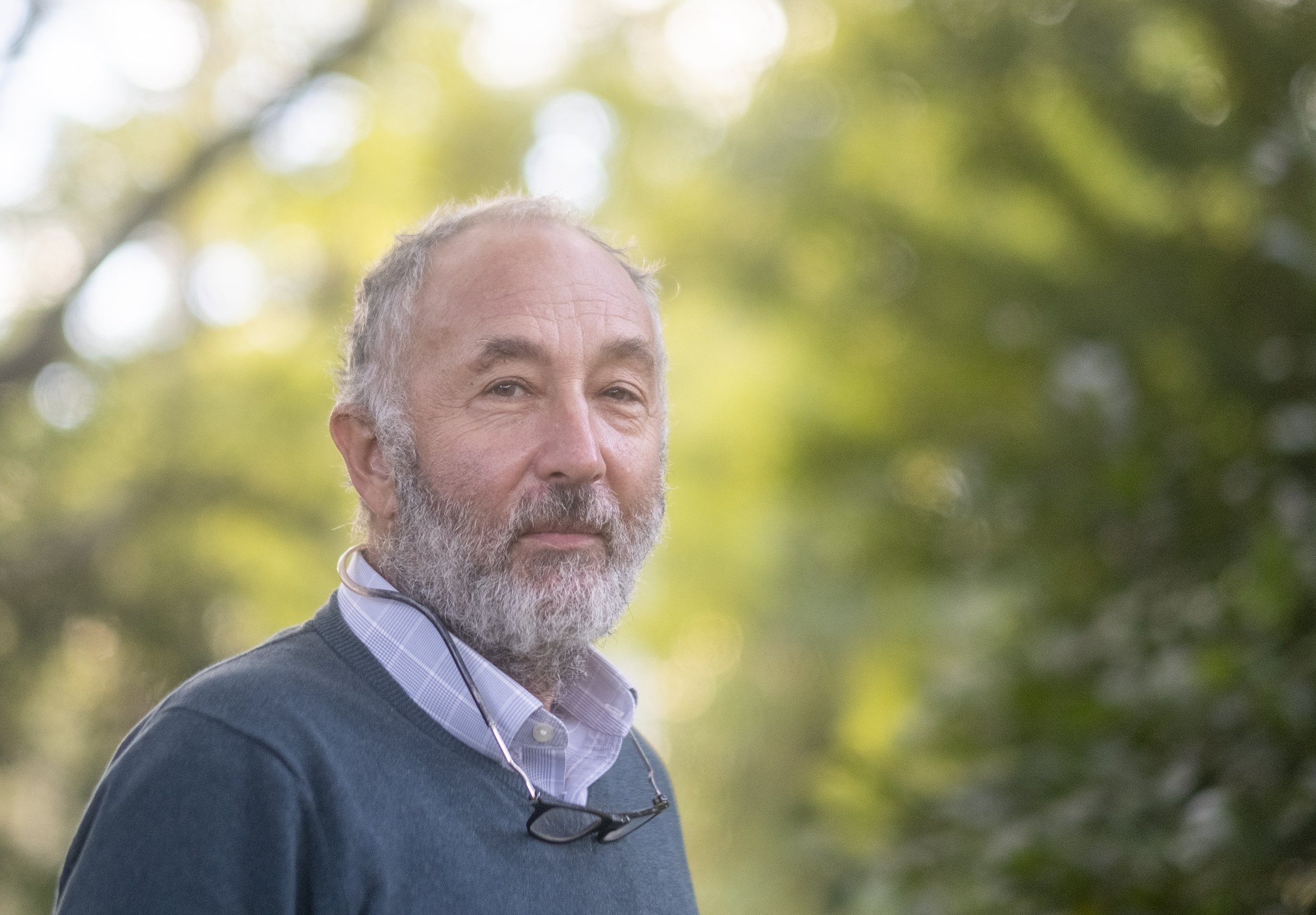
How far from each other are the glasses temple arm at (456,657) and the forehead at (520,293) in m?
0.25

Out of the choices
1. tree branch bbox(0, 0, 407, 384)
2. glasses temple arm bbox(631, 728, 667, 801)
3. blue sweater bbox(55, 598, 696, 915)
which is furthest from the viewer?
tree branch bbox(0, 0, 407, 384)

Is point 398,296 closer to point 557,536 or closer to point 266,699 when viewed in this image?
point 557,536

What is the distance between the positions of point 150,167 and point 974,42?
128 inches

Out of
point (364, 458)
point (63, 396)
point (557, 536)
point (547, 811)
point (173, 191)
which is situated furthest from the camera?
point (173, 191)

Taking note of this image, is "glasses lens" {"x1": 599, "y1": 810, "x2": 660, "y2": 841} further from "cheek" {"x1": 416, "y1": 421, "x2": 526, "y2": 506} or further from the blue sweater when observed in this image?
"cheek" {"x1": 416, "y1": 421, "x2": 526, "y2": 506}

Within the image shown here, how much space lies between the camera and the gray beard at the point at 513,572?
1.12 meters

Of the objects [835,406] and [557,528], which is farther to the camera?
[835,406]

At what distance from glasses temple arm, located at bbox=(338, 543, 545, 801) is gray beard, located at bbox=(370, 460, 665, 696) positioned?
0.12ft

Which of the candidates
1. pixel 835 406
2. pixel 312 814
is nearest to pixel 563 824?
pixel 312 814

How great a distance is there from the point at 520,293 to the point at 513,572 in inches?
11.0

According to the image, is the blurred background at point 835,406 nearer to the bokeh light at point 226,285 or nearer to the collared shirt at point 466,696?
the bokeh light at point 226,285

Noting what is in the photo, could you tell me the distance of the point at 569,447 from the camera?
110 centimetres

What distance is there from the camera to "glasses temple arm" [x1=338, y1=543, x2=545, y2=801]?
1.04 m

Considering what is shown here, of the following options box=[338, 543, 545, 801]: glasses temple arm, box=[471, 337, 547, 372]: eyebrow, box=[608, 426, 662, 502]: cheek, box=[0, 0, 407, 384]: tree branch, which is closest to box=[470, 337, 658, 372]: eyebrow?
box=[471, 337, 547, 372]: eyebrow
